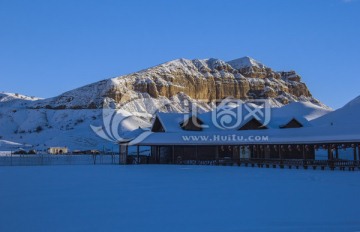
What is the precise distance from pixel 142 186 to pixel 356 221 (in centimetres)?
849

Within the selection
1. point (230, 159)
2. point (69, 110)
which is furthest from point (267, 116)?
point (69, 110)

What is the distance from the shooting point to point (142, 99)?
342 ft

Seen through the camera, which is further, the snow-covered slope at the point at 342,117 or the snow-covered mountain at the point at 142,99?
the snow-covered mountain at the point at 142,99

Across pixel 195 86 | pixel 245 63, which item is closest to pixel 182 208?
pixel 195 86

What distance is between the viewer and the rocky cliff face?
100625mm

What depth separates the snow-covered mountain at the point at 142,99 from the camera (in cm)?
7500

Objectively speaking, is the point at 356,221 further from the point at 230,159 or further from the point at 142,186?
→ the point at 230,159

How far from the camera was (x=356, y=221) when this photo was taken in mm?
8109

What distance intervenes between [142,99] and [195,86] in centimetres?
2546
